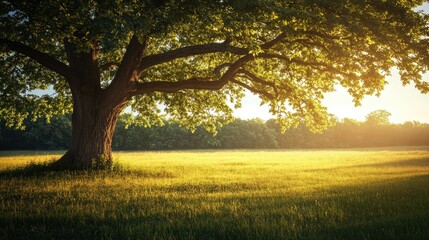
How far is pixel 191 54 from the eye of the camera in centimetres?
1448

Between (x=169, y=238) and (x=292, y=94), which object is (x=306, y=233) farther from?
(x=292, y=94)

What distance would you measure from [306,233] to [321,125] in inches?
593

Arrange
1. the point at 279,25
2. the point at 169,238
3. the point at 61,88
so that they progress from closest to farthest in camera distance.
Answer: the point at 169,238, the point at 279,25, the point at 61,88

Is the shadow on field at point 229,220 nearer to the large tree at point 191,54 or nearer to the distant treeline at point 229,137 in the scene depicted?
the large tree at point 191,54

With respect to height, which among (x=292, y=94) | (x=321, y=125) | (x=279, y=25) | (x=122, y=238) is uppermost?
(x=279, y=25)

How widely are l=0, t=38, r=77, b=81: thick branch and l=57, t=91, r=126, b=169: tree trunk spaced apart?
1475mm

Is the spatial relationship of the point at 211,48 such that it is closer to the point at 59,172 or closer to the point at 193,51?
the point at 193,51

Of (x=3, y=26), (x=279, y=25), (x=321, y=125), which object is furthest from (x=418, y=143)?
(x=3, y=26)

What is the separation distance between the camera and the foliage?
411 inches

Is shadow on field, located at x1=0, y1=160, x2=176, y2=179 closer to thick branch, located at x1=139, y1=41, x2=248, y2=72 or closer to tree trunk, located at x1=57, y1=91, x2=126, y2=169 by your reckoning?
tree trunk, located at x1=57, y1=91, x2=126, y2=169

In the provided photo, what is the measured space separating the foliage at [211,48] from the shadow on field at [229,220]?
518 centimetres

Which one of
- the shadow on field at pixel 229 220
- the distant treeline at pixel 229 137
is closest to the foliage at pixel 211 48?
the shadow on field at pixel 229 220

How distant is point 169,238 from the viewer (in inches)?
184

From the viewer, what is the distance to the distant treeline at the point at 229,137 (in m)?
78.1
